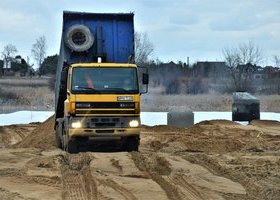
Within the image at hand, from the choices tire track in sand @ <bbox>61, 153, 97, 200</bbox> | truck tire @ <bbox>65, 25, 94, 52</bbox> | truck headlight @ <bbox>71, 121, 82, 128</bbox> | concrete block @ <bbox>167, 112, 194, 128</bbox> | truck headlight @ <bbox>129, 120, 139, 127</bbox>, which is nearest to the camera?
tire track in sand @ <bbox>61, 153, 97, 200</bbox>

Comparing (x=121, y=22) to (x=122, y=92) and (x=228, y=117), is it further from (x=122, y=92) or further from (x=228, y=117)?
(x=228, y=117)

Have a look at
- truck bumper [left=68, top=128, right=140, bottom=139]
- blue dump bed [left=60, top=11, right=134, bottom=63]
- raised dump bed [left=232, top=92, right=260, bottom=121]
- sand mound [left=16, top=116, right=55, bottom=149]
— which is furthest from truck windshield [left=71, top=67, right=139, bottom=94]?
raised dump bed [left=232, top=92, right=260, bottom=121]

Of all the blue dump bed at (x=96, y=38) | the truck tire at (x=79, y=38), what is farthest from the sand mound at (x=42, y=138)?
the truck tire at (x=79, y=38)

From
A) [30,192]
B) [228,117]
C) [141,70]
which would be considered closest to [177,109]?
[228,117]

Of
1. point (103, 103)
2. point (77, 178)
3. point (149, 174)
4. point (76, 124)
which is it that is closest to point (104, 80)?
point (103, 103)

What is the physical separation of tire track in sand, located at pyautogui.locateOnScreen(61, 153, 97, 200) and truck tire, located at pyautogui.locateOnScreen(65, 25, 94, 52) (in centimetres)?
384

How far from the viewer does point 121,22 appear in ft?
60.4

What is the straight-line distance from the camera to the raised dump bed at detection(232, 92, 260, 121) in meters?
31.9

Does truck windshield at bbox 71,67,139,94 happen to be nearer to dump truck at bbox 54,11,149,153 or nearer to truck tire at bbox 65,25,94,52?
dump truck at bbox 54,11,149,153

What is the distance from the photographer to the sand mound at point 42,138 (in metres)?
21.5

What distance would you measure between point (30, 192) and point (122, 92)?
6.03 m

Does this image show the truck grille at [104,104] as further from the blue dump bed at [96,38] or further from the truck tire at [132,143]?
the blue dump bed at [96,38]

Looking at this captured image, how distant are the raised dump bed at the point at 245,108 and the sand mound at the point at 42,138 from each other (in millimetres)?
11437

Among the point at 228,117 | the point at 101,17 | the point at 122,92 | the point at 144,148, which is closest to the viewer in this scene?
the point at 122,92
